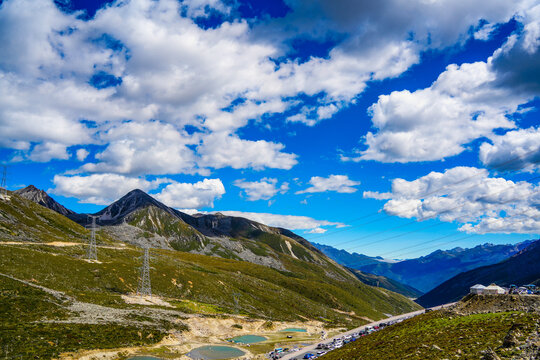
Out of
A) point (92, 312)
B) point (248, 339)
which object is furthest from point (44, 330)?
point (248, 339)

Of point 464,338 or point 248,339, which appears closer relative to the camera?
point 464,338

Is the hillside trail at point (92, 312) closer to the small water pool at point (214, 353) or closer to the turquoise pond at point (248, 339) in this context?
the small water pool at point (214, 353)

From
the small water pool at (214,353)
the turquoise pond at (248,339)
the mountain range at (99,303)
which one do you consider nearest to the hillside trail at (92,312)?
the mountain range at (99,303)

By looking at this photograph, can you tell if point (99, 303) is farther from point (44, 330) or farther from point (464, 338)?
point (464, 338)

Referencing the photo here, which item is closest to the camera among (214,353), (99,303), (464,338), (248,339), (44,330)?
(464,338)

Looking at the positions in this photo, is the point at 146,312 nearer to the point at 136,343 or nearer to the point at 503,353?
the point at 136,343

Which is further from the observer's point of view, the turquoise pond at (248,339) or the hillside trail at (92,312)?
the turquoise pond at (248,339)

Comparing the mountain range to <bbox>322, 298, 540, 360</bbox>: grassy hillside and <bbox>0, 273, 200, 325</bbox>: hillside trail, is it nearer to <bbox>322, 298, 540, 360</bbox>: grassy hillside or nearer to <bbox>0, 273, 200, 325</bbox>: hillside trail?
<bbox>0, 273, 200, 325</bbox>: hillside trail
